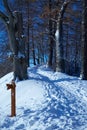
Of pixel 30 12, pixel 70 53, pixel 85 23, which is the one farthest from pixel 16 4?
pixel 70 53

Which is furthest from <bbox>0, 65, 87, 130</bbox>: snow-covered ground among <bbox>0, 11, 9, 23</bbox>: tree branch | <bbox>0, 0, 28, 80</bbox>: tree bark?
<bbox>0, 11, 9, 23</bbox>: tree branch

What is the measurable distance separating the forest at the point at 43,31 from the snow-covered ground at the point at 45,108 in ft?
7.68

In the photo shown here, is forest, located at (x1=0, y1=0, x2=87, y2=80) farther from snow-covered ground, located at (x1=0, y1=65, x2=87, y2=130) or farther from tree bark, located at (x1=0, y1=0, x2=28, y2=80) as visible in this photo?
snow-covered ground, located at (x1=0, y1=65, x2=87, y2=130)

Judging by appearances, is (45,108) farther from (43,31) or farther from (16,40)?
(43,31)

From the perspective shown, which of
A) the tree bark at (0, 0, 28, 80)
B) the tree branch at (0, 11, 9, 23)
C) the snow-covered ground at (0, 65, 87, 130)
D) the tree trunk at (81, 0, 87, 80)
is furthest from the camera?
the tree trunk at (81, 0, 87, 80)

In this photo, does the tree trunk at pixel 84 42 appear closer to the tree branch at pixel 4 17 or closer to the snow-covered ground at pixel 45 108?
the snow-covered ground at pixel 45 108

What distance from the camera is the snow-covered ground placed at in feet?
27.5

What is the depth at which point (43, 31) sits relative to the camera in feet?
Answer: 98.5

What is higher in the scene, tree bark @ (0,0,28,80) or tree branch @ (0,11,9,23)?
tree branch @ (0,11,9,23)

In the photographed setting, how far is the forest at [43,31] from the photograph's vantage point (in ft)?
49.9

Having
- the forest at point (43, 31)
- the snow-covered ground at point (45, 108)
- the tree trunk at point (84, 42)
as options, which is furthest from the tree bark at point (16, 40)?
the tree trunk at point (84, 42)

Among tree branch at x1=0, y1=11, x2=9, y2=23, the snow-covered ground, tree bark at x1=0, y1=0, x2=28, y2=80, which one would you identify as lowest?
the snow-covered ground

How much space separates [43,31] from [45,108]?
68.4 feet

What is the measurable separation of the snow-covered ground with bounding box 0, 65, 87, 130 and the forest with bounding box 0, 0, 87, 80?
2.34 metres
